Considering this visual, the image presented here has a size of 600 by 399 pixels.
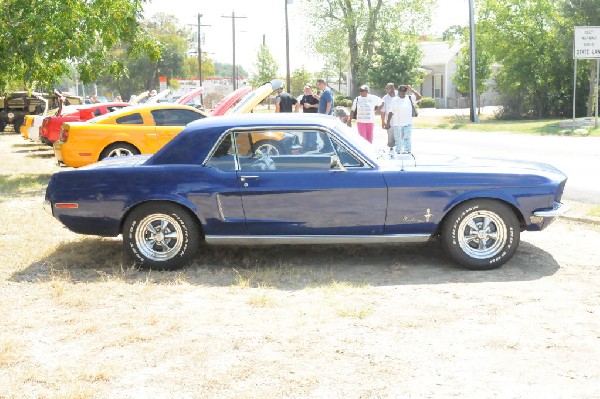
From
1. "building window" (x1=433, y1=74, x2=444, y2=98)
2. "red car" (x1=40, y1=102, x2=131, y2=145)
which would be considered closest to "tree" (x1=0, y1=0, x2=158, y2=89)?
"red car" (x1=40, y1=102, x2=131, y2=145)

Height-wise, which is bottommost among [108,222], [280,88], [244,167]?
[108,222]

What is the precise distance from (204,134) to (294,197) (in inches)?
40.6

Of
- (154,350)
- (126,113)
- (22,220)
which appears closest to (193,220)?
(154,350)

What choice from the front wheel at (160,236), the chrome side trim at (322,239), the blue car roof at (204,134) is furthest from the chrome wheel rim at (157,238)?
the blue car roof at (204,134)

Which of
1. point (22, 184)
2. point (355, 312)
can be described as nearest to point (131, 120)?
point (22, 184)

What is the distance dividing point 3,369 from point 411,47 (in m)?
52.6

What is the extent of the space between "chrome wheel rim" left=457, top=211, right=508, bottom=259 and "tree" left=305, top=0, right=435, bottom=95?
54.3m

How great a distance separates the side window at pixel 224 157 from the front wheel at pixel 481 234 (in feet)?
6.48

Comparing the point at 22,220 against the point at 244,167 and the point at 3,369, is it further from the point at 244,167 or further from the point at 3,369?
the point at 3,369

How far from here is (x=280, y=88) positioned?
16172 millimetres

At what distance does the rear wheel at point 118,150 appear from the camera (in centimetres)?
1357

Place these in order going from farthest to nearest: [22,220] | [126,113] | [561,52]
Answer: [561,52] → [126,113] → [22,220]

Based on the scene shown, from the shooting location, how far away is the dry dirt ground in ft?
13.5

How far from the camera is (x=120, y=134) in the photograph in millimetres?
13625
